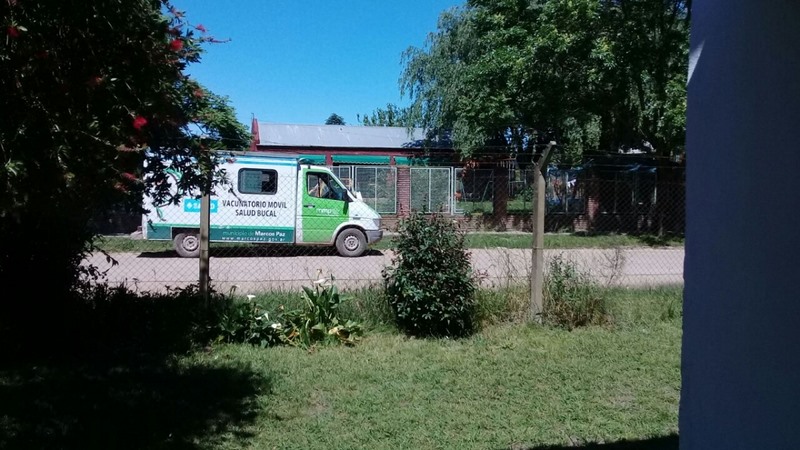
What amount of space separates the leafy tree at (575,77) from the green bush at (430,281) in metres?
12.6

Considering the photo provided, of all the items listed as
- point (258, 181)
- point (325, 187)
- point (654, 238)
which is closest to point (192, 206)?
point (258, 181)

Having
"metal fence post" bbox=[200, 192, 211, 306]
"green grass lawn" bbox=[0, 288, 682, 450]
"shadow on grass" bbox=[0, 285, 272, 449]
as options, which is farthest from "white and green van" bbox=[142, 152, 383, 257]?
"green grass lawn" bbox=[0, 288, 682, 450]

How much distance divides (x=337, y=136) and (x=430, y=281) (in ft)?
85.6

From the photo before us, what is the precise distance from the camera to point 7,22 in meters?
3.37

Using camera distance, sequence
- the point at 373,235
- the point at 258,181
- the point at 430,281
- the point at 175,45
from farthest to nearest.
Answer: the point at 373,235 < the point at 258,181 < the point at 430,281 < the point at 175,45

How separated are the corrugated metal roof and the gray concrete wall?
2671cm

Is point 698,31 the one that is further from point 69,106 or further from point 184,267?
point 184,267

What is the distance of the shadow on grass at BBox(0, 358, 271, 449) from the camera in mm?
4523

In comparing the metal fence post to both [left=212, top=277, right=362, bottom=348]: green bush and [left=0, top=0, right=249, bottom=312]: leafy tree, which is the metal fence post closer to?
[left=212, top=277, right=362, bottom=348]: green bush

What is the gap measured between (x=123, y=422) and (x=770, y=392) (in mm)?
4100

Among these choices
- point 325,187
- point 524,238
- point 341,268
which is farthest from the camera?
point 325,187

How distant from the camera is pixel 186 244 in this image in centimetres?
1574

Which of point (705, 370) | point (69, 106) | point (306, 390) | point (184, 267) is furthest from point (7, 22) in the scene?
point (184, 267)

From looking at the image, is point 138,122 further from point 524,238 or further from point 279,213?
point 279,213
